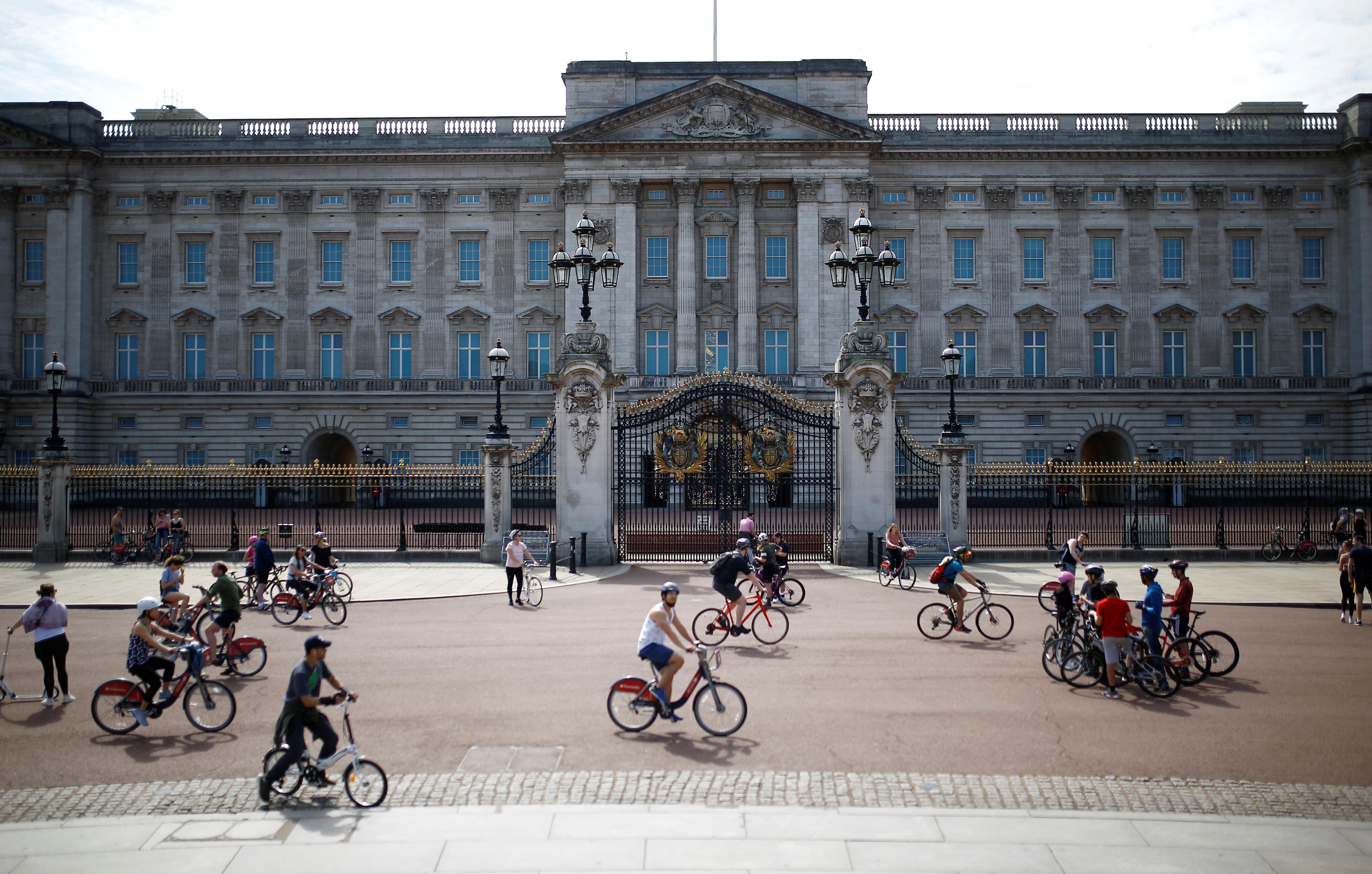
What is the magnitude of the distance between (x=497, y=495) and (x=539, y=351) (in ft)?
93.8

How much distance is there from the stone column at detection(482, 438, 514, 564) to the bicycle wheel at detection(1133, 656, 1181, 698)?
54.8 ft

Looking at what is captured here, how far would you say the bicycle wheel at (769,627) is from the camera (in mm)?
14781

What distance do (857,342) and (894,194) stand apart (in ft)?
100

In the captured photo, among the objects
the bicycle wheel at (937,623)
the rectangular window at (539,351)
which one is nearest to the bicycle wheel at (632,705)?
the bicycle wheel at (937,623)

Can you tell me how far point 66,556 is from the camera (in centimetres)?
2631

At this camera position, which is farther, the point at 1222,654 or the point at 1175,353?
the point at 1175,353

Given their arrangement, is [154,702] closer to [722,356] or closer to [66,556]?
[66,556]

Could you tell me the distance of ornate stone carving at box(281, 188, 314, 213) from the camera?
52688mm

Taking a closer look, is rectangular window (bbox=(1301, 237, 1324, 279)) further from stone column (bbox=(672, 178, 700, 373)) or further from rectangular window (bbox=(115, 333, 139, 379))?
rectangular window (bbox=(115, 333, 139, 379))

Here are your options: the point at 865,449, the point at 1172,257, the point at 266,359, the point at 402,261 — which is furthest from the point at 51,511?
the point at 1172,257

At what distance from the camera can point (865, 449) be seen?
24266mm

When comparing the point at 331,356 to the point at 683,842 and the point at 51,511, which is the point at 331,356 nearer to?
the point at 51,511

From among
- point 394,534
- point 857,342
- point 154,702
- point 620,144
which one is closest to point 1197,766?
point 154,702

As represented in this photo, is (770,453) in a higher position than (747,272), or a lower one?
lower
